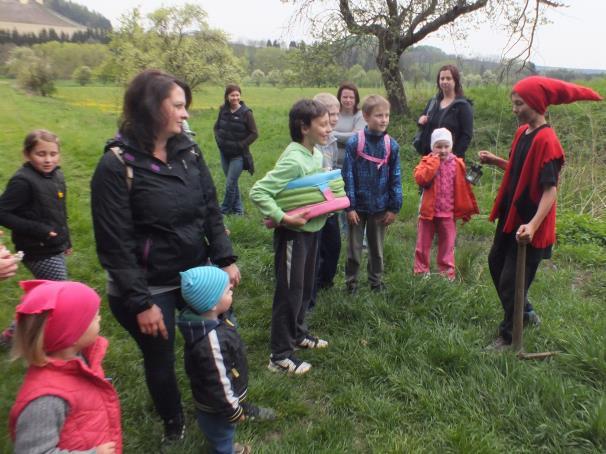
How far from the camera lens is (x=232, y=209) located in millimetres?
7180

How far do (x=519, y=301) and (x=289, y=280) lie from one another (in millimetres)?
1690

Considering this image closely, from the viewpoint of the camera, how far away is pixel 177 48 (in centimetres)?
3272

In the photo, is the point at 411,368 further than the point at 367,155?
No

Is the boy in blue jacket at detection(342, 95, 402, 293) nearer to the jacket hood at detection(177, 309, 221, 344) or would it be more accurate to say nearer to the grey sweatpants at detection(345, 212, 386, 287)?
the grey sweatpants at detection(345, 212, 386, 287)

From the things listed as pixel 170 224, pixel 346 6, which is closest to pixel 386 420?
pixel 170 224

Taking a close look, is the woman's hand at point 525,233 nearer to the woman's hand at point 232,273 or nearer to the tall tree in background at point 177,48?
the woman's hand at point 232,273

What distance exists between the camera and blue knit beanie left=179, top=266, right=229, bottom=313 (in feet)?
7.20

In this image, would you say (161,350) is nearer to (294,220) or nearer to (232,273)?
(232,273)

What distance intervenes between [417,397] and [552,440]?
789 mm

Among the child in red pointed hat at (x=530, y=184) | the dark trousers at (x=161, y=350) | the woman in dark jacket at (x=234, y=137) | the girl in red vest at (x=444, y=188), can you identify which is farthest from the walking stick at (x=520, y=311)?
the woman in dark jacket at (x=234, y=137)

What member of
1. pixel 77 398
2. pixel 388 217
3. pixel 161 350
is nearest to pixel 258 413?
pixel 161 350

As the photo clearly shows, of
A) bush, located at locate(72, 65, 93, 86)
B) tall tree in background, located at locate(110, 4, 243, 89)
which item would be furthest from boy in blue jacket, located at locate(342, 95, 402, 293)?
bush, located at locate(72, 65, 93, 86)

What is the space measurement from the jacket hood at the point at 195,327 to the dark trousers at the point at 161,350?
7.2 inches

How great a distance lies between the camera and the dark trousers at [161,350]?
7.63ft
